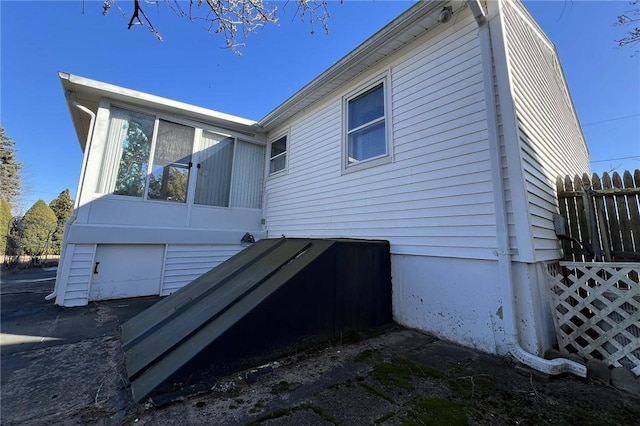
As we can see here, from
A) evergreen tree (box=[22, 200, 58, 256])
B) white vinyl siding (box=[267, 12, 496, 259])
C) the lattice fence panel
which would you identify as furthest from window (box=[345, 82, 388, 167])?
evergreen tree (box=[22, 200, 58, 256])

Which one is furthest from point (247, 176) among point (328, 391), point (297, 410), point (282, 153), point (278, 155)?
point (297, 410)

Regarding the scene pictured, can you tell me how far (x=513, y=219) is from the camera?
2686 mm

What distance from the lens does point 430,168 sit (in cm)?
345

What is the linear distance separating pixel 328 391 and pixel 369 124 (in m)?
3.93

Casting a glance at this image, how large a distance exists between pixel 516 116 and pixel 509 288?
1.85 meters

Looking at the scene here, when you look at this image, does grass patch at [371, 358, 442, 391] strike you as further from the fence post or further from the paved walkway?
the fence post

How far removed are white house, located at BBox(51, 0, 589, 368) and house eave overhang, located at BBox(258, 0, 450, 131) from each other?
0.02 metres

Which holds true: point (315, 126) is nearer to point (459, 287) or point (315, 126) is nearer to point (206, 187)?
point (206, 187)

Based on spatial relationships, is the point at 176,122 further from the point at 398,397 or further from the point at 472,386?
the point at 472,386

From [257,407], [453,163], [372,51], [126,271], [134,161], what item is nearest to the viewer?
[257,407]

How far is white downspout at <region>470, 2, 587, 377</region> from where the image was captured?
231cm

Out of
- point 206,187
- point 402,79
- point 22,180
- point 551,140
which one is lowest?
point 206,187

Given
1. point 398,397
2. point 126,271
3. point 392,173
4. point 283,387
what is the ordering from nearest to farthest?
point 398,397 < point 283,387 < point 392,173 < point 126,271

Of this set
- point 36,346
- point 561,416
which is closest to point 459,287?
point 561,416
